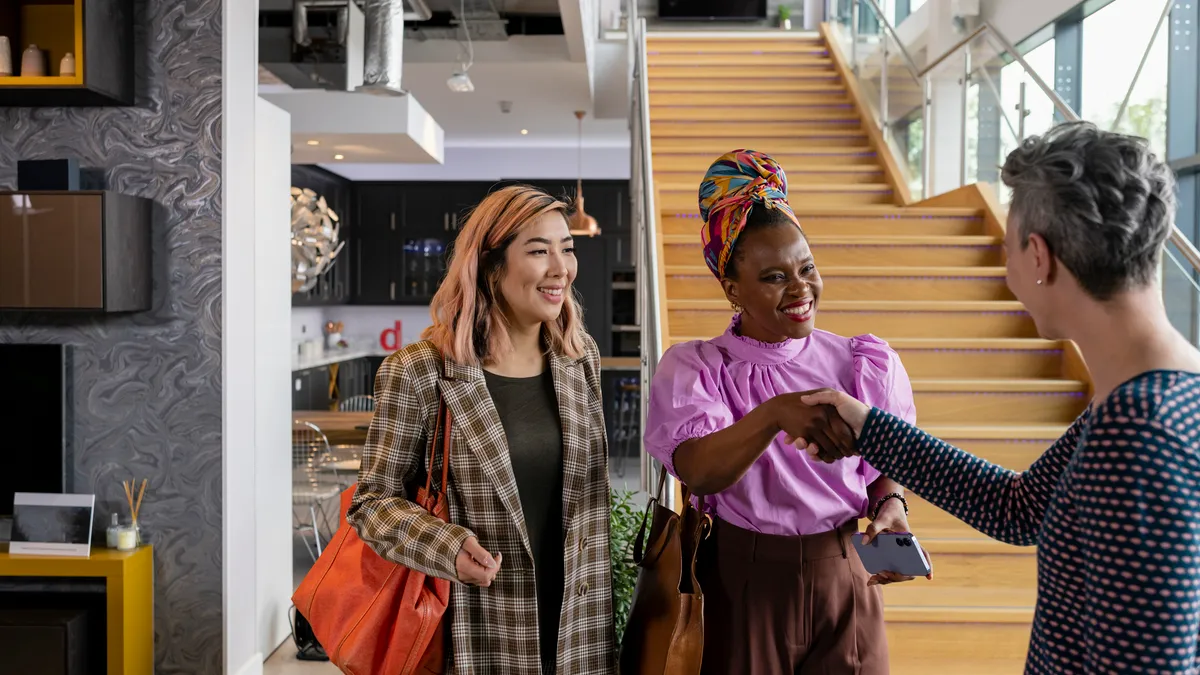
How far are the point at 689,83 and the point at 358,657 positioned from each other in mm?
6809

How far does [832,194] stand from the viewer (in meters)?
6.18

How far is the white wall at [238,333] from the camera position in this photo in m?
3.23

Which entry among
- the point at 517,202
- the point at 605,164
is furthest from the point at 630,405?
the point at 517,202

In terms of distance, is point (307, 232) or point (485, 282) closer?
point (485, 282)

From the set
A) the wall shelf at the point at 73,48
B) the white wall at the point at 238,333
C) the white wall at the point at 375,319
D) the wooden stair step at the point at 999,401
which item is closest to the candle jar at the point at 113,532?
the white wall at the point at 238,333

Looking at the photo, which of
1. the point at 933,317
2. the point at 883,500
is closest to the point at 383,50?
the point at 933,317

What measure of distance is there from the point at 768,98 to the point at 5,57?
5.55m

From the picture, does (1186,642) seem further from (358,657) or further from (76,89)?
(76,89)

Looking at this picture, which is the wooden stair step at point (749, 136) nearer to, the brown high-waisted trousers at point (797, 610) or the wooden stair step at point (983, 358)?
the wooden stair step at point (983, 358)

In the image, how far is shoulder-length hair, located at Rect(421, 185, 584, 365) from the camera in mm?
1757

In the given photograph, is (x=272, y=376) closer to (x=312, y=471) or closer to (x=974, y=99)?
(x=312, y=471)

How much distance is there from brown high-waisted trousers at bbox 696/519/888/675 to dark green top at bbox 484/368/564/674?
1.23 feet

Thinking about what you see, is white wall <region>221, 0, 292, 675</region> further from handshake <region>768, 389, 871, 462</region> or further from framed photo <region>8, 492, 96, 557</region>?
handshake <region>768, 389, 871, 462</region>

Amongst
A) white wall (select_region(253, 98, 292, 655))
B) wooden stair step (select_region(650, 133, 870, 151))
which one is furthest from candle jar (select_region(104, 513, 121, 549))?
wooden stair step (select_region(650, 133, 870, 151))
